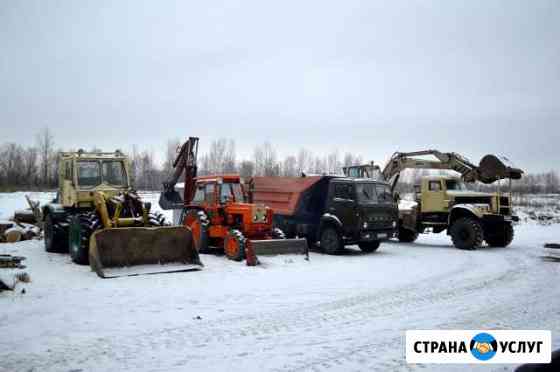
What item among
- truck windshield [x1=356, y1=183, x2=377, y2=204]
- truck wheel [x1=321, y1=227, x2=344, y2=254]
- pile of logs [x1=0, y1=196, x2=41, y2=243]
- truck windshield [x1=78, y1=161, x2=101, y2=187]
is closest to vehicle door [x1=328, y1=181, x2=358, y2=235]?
truck windshield [x1=356, y1=183, x2=377, y2=204]

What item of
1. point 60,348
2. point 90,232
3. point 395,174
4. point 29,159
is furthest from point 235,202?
point 29,159

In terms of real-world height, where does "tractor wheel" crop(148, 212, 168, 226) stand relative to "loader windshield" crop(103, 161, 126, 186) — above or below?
below

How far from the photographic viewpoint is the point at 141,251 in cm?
1049

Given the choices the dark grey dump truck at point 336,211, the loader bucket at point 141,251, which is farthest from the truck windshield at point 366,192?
the loader bucket at point 141,251

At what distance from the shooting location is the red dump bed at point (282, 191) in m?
15.7

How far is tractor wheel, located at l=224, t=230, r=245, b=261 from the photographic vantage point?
1235 centimetres

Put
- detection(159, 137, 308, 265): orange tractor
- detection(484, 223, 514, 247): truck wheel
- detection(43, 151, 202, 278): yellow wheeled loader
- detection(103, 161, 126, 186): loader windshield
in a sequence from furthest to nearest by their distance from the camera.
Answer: detection(484, 223, 514, 247): truck wheel, detection(103, 161, 126, 186): loader windshield, detection(159, 137, 308, 265): orange tractor, detection(43, 151, 202, 278): yellow wheeled loader

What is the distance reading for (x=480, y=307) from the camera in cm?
778

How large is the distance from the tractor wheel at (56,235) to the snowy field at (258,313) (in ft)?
2.35

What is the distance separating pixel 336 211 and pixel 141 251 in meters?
6.56

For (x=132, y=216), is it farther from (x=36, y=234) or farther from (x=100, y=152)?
(x=36, y=234)

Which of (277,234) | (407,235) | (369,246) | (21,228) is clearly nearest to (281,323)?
(277,234)

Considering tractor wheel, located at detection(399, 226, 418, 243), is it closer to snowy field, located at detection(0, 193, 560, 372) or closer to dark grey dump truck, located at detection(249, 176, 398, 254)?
dark grey dump truck, located at detection(249, 176, 398, 254)

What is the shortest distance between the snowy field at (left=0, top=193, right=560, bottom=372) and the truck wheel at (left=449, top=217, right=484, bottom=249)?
3.73m
